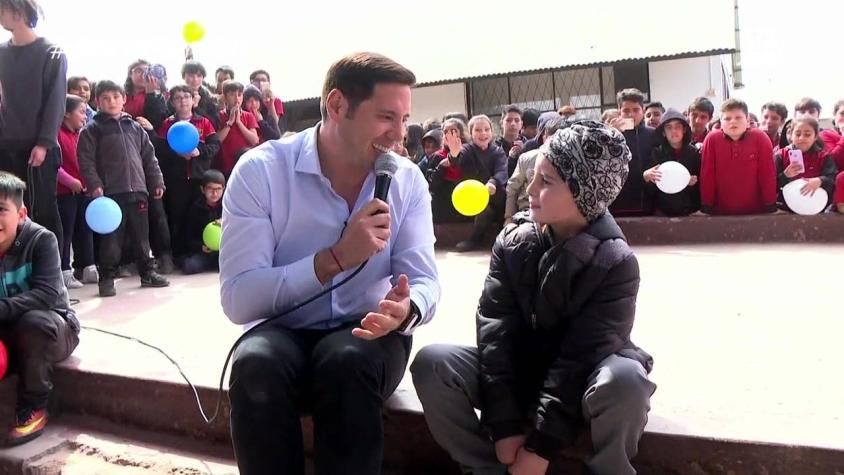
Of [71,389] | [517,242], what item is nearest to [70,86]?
[71,389]

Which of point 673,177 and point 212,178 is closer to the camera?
point 212,178

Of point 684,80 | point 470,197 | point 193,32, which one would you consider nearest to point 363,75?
point 470,197

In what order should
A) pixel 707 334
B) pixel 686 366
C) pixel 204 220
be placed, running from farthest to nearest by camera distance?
1. pixel 204 220
2. pixel 707 334
3. pixel 686 366

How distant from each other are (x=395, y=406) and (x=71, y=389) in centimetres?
146

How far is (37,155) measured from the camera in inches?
152

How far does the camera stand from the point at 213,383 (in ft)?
7.64

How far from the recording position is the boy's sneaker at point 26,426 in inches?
96.1

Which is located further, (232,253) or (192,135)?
(192,135)

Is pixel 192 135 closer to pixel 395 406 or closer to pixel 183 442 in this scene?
pixel 183 442

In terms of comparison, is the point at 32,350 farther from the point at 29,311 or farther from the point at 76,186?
the point at 76,186

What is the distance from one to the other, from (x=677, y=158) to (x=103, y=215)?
4.59 metres

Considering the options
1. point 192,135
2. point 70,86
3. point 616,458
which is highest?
point 70,86

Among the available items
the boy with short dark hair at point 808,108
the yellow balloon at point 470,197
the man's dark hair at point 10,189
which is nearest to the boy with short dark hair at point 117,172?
the man's dark hair at point 10,189

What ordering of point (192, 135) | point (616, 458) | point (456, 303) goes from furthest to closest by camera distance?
point (192, 135), point (456, 303), point (616, 458)
